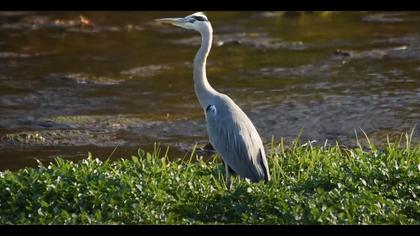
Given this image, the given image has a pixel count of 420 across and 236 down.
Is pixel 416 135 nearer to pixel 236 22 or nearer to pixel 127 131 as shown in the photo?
pixel 127 131

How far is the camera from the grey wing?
Result: 7270 millimetres

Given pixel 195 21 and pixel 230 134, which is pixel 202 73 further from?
pixel 230 134

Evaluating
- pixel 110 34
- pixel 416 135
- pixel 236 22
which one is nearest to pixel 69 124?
pixel 416 135

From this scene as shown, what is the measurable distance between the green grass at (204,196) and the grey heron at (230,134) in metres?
0.13

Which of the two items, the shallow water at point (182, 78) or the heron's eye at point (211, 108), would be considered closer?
the heron's eye at point (211, 108)

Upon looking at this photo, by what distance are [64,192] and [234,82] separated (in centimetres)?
695

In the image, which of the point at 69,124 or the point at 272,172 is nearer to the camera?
the point at 272,172

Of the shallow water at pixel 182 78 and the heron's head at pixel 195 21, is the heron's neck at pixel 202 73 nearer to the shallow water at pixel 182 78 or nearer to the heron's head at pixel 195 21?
the heron's head at pixel 195 21

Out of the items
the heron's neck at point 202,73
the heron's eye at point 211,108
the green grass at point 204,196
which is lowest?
the green grass at point 204,196

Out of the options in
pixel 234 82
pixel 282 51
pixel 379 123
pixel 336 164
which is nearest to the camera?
pixel 336 164

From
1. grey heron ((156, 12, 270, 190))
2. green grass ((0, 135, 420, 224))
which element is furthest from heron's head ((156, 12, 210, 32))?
green grass ((0, 135, 420, 224))

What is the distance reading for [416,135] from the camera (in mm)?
9930

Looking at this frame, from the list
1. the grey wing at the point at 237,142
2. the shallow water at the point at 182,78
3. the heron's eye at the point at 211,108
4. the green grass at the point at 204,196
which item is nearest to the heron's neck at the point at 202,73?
the heron's eye at the point at 211,108

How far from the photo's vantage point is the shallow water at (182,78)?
34.5 ft
